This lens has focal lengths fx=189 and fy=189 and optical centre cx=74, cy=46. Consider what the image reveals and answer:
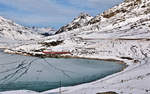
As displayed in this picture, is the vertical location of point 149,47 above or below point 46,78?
above

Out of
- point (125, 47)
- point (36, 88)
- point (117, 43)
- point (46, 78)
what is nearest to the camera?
point (36, 88)

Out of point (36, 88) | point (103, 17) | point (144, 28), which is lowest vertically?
point (36, 88)

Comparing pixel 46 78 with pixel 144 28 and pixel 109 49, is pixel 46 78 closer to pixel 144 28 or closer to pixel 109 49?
pixel 109 49

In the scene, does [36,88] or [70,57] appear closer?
[36,88]

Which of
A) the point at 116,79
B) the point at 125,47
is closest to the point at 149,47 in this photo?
the point at 125,47

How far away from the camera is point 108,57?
51.8 metres

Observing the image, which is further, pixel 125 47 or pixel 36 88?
pixel 125 47

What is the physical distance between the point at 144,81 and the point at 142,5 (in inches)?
5517

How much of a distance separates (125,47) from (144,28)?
118 ft

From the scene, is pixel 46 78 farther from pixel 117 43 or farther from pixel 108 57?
pixel 117 43

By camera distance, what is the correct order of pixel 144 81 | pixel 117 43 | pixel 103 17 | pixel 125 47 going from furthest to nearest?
1. pixel 103 17
2. pixel 117 43
3. pixel 125 47
4. pixel 144 81

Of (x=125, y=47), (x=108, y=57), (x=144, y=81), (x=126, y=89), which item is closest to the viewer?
(x=126, y=89)

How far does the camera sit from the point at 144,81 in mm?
20219

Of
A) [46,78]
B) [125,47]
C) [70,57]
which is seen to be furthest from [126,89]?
[125,47]
